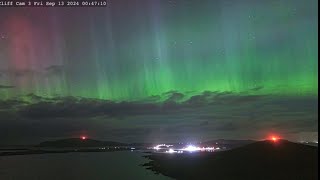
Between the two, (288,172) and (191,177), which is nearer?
(288,172)

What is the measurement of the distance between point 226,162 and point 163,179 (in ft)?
46.5

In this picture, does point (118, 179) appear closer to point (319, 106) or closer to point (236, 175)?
point (236, 175)

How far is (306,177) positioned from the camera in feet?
184

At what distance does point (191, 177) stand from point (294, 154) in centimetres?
1857

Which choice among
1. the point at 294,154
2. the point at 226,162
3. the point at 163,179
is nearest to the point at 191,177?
the point at 163,179

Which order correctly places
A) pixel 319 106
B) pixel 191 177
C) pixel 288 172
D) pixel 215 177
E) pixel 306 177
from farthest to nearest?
pixel 191 177, pixel 215 177, pixel 288 172, pixel 306 177, pixel 319 106

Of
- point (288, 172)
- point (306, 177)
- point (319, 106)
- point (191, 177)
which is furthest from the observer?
point (191, 177)

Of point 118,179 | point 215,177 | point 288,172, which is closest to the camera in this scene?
point 288,172

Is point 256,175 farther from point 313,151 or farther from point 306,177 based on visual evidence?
point 313,151

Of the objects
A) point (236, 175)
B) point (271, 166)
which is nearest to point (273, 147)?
point (271, 166)

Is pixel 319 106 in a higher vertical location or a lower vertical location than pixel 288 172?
higher

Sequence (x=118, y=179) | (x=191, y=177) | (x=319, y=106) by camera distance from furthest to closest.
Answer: (x=118, y=179)
(x=191, y=177)
(x=319, y=106)

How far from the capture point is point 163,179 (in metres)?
76.8

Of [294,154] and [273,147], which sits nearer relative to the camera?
[294,154]
